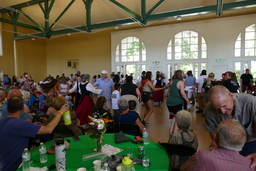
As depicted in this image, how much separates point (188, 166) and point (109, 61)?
14.6m

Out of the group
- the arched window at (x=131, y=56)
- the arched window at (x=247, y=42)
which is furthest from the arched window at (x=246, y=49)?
the arched window at (x=131, y=56)

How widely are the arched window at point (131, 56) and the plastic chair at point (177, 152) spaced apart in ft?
39.7

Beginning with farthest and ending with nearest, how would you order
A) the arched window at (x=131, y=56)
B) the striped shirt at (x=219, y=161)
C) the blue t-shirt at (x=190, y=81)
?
the arched window at (x=131, y=56) → the blue t-shirt at (x=190, y=81) → the striped shirt at (x=219, y=161)

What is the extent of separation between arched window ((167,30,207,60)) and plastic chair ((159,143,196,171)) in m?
11.4

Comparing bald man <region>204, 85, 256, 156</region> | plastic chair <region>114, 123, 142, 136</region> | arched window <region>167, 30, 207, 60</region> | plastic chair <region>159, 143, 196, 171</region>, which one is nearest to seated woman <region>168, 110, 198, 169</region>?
plastic chair <region>159, 143, 196, 171</region>

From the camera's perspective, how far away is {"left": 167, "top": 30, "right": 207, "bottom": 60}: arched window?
39.6 ft

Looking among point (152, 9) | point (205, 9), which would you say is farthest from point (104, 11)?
point (205, 9)

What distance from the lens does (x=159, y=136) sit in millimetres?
4066

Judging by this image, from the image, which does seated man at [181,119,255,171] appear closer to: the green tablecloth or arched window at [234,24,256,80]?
the green tablecloth

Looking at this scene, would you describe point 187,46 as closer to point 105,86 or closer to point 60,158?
point 105,86

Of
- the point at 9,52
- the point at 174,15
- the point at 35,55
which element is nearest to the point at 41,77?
the point at 35,55

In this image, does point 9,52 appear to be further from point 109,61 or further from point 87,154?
point 87,154

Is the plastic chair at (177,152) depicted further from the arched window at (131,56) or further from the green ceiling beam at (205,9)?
the arched window at (131,56)

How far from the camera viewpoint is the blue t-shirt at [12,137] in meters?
1.66
